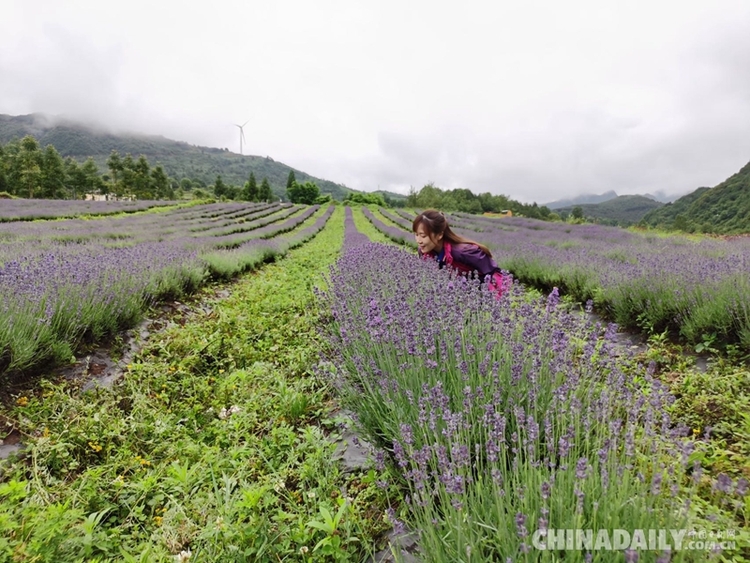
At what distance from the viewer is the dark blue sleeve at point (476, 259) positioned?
3.72m

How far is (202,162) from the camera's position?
164125mm

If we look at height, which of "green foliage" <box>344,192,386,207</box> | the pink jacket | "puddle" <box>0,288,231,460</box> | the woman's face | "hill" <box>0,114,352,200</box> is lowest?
"puddle" <box>0,288,231,460</box>

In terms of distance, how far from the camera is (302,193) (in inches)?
2795

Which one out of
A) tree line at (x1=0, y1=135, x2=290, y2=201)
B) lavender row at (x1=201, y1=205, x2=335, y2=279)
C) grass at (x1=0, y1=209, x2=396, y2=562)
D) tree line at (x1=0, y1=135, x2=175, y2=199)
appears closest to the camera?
grass at (x1=0, y1=209, x2=396, y2=562)

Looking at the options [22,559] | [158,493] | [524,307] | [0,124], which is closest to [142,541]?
[158,493]

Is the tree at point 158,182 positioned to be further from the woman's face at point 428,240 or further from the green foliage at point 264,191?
the woman's face at point 428,240

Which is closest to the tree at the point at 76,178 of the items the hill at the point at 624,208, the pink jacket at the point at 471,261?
the pink jacket at the point at 471,261

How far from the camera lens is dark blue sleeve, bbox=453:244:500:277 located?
147 inches

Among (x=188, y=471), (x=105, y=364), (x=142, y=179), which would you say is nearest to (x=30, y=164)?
(x=142, y=179)

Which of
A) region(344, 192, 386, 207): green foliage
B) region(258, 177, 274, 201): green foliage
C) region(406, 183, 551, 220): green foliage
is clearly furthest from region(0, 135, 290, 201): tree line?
region(406, 183, 551, 220): green foliage

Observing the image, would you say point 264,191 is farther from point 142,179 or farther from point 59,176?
point 59,176

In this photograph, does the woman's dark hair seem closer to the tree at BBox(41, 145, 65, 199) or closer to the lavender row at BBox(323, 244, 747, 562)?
the lavender row at BBox(323, 244, 747, 562)

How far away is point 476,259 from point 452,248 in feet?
1.11

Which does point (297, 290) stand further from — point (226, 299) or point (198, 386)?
point (198, 386)
